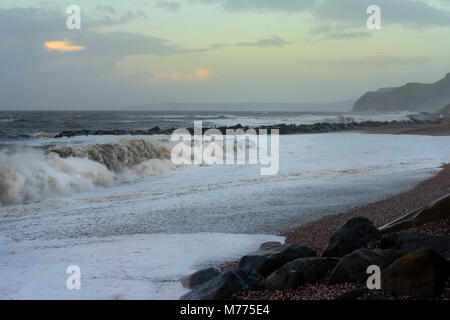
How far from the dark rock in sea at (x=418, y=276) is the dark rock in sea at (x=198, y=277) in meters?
1.97

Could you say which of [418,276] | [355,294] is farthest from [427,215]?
[355,294]

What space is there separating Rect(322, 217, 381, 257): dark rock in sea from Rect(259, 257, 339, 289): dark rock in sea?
0.53 meters

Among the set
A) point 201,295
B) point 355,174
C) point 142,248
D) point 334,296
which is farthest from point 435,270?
point 355,174

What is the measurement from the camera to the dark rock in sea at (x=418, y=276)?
3.94 metres

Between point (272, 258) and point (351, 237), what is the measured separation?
3.55 ft

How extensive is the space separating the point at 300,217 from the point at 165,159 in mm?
10726

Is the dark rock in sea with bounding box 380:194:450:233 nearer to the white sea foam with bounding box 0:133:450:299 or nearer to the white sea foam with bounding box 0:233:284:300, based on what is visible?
the white sea foam with bounding box 0:233:284:300

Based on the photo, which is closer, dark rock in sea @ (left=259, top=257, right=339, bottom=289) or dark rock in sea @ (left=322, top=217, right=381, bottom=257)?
dark rock in sea @ (left=259, top=257, right=339, bottom=289)

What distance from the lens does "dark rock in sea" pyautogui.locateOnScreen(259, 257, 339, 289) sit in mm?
4711

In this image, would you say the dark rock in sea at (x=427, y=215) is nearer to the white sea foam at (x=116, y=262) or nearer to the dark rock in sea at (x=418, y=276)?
the white sea foam at (x=116, y=262)

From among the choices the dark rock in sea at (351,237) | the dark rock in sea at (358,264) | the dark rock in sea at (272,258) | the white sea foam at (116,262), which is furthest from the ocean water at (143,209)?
the dark rock in sea at (358,264)

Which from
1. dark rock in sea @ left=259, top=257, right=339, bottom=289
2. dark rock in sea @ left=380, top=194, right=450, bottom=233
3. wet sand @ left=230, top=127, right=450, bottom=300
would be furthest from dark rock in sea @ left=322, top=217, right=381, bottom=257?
dark rock in sea @ left=380, top=194, right=450, bottom=233

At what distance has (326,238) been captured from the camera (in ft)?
22.8
